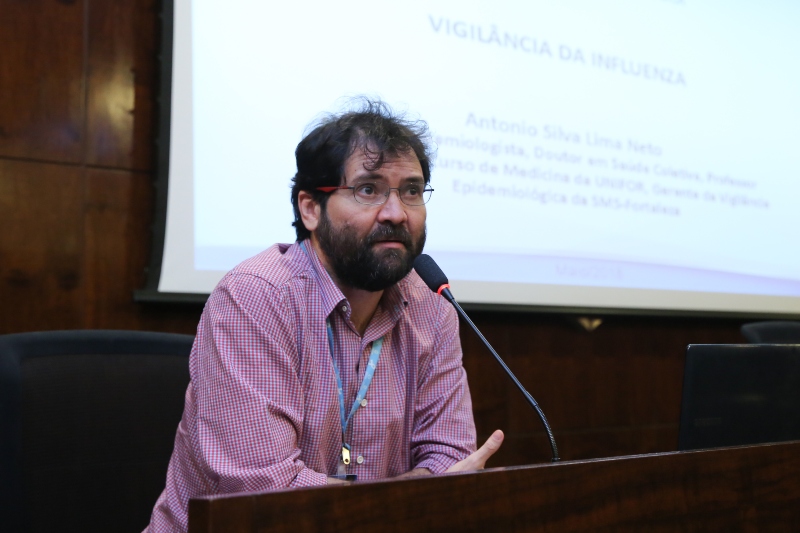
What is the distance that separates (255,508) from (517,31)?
2.54 metres

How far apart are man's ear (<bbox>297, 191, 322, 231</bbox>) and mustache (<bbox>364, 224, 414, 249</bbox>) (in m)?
0.14

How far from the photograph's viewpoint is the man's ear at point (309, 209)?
1.65m

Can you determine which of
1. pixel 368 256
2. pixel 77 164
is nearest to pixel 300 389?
pixel 368 256

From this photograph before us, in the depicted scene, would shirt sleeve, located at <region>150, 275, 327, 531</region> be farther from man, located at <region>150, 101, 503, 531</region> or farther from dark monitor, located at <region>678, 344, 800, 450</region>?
dark monitor, located at <region>678, 344, 800, 450</region>

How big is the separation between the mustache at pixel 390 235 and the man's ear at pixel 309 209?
0.14 m

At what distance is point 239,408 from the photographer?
1290mm

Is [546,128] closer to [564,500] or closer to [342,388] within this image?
[342,388]

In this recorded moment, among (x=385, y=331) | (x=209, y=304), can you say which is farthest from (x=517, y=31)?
(x=209, y=304)

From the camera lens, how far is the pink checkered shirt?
1.28 metres

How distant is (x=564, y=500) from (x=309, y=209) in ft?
3.08

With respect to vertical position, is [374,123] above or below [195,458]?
above

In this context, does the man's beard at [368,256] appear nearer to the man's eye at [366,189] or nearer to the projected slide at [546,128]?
the man's eye at [366,189]

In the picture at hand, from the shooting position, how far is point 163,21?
7.76ft

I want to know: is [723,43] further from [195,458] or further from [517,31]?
[195,458]
